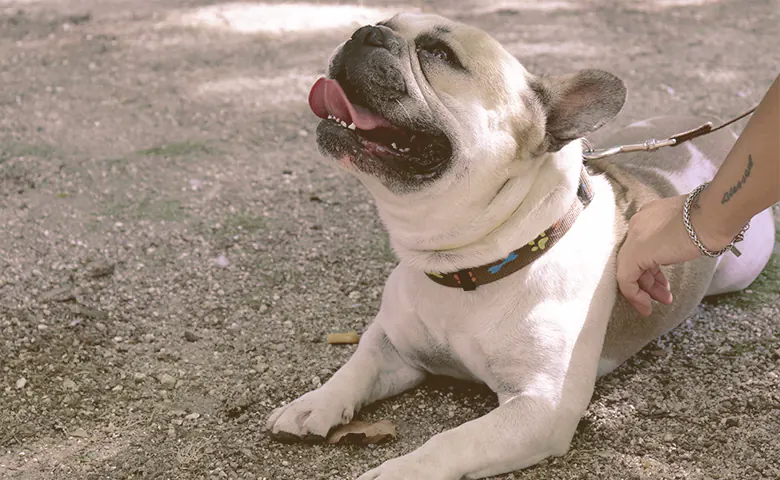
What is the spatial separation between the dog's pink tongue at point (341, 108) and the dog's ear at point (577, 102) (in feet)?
1.61

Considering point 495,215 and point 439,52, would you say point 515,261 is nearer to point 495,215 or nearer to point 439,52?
point 495,215

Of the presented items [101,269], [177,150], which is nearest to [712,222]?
[101,269]

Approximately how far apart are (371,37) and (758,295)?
203 centimetres

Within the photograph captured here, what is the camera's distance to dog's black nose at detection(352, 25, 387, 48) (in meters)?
2.67

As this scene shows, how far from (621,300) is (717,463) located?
1.96ft

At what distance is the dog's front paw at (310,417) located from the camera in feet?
9.16

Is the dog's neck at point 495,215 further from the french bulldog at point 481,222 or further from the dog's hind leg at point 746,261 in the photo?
the dog's hind leg at point 746,261

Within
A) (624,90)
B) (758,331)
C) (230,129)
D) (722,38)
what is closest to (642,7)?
(722,38)

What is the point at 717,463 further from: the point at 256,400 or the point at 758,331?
the point at 256,400

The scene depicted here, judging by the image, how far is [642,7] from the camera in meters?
7.83

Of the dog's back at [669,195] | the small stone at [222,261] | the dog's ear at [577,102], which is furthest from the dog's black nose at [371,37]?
the small stone at [222,261]

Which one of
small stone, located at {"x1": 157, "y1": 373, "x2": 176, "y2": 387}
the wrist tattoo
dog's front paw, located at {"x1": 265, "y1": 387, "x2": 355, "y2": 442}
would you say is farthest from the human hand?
small stone, located at {"x1": 157, "y1": 373, "x2": 176, "y2": 387}

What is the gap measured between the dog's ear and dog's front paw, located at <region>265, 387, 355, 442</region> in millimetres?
1073

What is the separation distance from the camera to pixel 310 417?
280 cm
